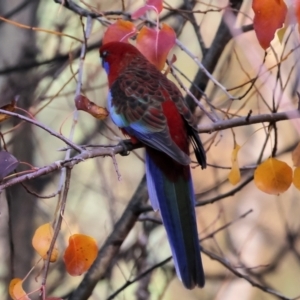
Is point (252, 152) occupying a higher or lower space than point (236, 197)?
higher

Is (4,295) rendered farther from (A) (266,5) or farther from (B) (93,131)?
(A) (266,5)

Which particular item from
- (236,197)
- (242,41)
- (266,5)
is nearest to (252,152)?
(236,197)

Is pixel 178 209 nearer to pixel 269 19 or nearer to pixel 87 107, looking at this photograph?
pixel 87 107

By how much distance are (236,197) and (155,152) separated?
1.05m

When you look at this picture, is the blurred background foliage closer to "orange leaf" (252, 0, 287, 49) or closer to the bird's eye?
the bird's eye

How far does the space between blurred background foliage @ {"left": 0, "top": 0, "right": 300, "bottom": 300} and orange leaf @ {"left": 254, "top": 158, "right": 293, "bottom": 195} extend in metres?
0.87

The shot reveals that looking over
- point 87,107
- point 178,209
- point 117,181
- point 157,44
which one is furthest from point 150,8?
point 117,181

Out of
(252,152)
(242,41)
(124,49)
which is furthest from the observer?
(252,152)

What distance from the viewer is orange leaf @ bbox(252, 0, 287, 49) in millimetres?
822

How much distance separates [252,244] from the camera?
1.99 meters

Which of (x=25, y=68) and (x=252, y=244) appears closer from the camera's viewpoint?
(x=25, y=68)

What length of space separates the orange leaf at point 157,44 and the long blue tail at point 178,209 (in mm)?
230

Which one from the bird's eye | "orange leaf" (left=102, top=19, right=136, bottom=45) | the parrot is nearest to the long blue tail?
the parrot

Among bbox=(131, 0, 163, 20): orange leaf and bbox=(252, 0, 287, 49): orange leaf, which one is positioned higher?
bbox=(131, 0, 163, 20): orange leaf
